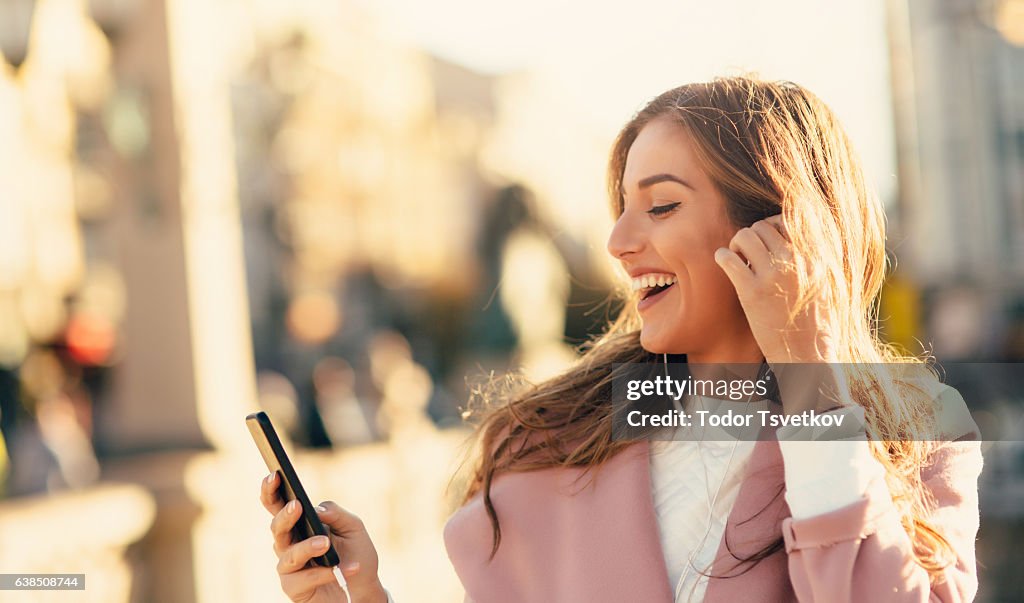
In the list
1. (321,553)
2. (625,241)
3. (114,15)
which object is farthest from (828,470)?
(114,15)

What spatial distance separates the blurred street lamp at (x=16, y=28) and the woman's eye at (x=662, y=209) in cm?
417

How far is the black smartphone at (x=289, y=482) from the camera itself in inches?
75.6

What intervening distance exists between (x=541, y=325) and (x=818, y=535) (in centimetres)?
1248

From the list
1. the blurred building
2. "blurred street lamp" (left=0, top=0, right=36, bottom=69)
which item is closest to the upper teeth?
"blurred street lamp" (left=0, top=0, right=36, bottom=69)

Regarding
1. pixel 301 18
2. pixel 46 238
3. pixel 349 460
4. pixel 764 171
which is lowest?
pixel 349 460

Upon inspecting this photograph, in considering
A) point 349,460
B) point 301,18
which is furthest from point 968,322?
point 349,460

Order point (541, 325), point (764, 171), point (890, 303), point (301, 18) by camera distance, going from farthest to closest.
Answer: point (301, 18), point (541, 325), point (890, 303), point (764, 171)

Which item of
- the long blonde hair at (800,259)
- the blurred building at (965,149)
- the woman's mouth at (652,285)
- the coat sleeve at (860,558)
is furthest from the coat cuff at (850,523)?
the blurred building at (965,149)

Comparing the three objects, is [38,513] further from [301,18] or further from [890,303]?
[301,18]

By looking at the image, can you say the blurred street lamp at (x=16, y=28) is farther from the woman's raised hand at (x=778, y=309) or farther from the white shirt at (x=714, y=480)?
the woman's raised hand at (x=778, y=309)

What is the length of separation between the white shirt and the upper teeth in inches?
9.9

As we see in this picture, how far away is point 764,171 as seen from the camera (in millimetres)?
1992

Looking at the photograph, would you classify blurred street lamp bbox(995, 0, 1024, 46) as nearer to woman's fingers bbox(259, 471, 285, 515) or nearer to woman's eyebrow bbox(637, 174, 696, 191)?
woman's eyebrow bbox(637, 174, 696, 191)

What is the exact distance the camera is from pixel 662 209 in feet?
6.64
